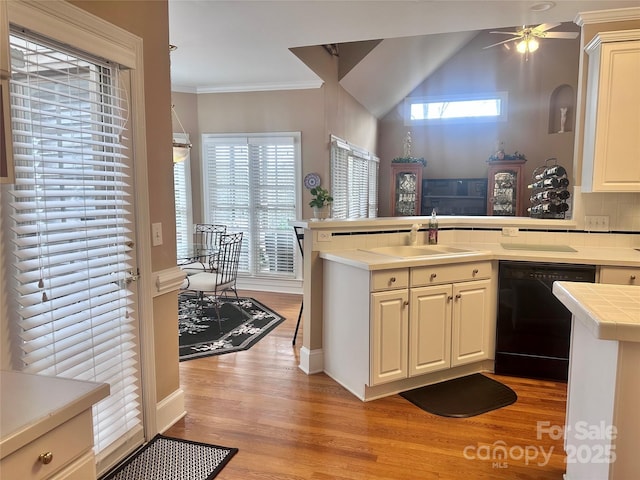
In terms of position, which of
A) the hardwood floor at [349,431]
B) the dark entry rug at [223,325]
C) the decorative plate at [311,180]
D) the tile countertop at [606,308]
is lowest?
the hardwood floor at [349,431]

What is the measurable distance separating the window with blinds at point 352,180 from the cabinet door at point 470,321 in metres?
3.03

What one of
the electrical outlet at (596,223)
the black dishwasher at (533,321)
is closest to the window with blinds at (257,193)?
the black dishwasher at (533,321)

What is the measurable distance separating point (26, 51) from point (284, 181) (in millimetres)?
4178

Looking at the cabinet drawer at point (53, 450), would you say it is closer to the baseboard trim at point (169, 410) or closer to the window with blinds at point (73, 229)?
the window with blinds at point (73, 229)

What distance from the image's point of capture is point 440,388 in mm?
2994

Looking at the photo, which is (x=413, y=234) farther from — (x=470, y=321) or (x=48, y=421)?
(x=48, y=421)

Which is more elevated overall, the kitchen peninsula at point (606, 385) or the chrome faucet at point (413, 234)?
the chrome faucet at point (413, 234)

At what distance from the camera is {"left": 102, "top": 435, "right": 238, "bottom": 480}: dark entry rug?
2.06 meters

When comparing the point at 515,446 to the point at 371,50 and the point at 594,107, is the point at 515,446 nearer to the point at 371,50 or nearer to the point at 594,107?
the point at 594,107

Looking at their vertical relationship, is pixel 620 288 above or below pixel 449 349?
above

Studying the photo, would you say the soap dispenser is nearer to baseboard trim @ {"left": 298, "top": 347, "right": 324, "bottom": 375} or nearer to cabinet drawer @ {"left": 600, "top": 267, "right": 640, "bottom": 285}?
cabinet drawer @ {"left": 600, "top": 267, "right": 640, "bottom": 285}

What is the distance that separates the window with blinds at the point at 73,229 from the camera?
1.58 metres

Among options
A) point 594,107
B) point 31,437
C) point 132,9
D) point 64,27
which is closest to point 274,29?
point 132,9

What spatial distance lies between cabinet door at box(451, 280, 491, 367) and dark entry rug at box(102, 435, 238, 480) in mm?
1679
